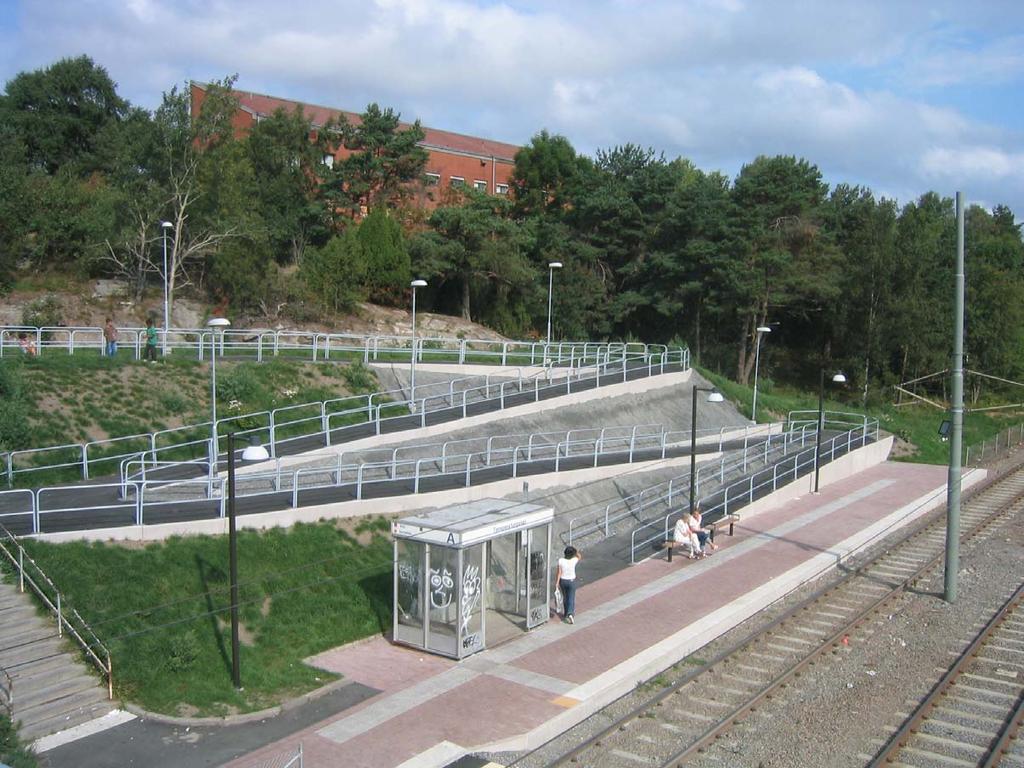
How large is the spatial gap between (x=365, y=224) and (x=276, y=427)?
2343cm

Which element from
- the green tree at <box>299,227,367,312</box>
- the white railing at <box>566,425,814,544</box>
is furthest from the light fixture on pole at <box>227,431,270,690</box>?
the green tree at <box>299,227,367,312</box>

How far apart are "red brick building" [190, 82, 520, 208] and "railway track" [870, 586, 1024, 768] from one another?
144ft

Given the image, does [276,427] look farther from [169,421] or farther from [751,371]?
[751,371]

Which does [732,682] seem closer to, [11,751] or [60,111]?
[11,751]

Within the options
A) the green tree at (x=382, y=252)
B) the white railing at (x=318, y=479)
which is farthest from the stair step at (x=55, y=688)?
the green tree at (x=382, y=252)

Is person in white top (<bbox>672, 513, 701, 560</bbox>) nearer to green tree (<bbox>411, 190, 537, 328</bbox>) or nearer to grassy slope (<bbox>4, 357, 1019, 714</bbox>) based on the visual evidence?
grassy slope (<bbox>4, 357, 1019, 714</bbox>)

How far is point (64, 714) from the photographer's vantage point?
11.1 meters

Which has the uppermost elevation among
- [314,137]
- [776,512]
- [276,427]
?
[314,137]

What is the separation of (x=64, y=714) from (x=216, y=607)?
2.89m

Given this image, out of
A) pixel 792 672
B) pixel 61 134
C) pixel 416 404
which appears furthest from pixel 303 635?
pixel 61 134

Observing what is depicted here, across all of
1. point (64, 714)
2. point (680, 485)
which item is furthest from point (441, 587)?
point (680, 485)

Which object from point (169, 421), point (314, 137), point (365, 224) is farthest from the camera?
point (314, 137)

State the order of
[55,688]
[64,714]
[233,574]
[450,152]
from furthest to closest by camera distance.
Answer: [450,152]
[233,574]
[55,688]
[64,714]

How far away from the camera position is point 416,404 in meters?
26.4
